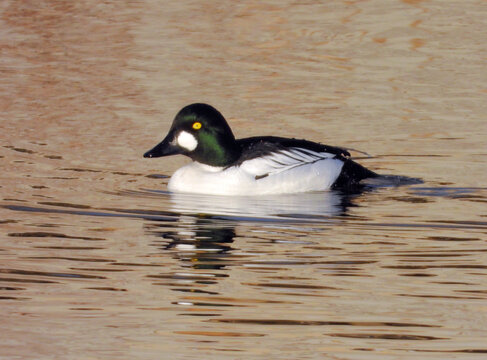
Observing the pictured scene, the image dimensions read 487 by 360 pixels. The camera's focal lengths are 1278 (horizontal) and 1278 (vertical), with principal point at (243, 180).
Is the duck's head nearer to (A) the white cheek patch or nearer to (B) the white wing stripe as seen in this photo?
(A) the white cheek patch

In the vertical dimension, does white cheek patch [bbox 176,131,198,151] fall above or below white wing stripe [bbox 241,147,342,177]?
above

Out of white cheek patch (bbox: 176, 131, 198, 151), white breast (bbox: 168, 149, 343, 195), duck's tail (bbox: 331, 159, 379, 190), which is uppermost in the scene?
white cheek patch (bbox: 176, 131, 198, 151)

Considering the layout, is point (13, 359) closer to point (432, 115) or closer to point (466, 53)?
point (432, 115)

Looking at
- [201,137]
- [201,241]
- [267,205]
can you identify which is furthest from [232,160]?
[201,241]

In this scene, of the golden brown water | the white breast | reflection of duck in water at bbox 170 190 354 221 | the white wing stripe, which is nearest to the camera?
the golden brown water

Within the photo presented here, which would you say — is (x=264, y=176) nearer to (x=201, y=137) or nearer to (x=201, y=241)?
(x=201, y=137)

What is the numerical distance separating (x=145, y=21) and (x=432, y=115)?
284 inches

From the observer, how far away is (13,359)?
554 cm

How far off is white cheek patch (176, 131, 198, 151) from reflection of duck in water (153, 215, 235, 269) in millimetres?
1314

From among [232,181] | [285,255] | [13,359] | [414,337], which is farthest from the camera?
[232,181]

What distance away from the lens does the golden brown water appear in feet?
A: 20.0

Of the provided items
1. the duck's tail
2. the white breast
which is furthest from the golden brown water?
the duck's tail

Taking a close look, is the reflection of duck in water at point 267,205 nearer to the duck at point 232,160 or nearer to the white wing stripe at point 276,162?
the duck at point 232,160

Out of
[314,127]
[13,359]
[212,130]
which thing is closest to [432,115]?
[314,127]
